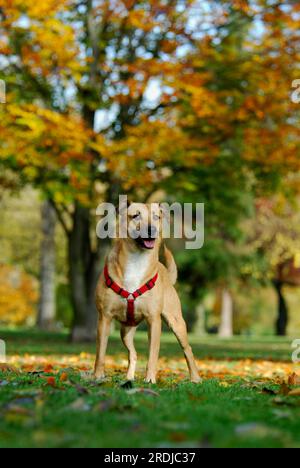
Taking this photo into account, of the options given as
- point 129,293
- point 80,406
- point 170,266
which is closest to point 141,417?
point 80,406

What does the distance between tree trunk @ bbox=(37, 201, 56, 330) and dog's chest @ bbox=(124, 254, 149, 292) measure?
20.0 meters

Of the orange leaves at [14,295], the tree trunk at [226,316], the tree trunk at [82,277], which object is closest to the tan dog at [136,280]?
the tree trunk at [82,277]

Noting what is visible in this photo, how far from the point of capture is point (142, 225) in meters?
5.85

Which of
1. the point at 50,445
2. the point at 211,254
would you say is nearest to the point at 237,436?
the point at 50,445

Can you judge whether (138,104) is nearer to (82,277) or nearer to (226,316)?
(82,277)

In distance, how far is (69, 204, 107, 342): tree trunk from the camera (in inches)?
672

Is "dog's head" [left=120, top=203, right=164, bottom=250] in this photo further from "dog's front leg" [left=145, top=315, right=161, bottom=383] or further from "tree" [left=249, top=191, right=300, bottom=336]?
"tree" [left=249, top=191, right=300, bottom=336]

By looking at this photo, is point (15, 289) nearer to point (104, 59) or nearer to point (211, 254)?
point (211, 254)

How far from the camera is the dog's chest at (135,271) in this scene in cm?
600

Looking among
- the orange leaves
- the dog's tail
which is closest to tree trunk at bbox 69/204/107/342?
the dog's tail

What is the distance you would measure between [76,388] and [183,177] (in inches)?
457

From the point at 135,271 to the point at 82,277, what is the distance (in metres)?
11.4

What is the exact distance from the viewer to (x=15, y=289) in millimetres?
39500

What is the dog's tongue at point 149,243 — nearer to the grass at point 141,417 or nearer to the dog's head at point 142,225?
the dog's head at point 142,225
